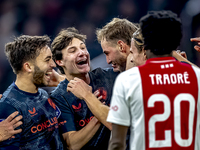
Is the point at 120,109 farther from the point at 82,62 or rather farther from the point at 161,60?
the point at 82,62

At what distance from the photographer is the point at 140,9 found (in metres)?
6.02

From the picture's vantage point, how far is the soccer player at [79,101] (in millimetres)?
2320

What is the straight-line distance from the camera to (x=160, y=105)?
132 centimetres

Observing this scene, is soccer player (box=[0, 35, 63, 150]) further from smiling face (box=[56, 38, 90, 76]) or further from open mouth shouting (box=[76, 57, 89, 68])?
open mouth shouting (box=[76, 57, 89, 68])

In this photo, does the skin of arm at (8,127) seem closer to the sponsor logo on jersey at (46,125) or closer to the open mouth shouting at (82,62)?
the sponsor logo on jersey at (46,125)

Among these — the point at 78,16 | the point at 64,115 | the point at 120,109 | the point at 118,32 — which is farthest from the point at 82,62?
the point at 78,16

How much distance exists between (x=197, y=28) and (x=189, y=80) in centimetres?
533

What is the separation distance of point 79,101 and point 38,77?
1.84ft

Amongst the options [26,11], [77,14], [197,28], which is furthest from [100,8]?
[197,28]

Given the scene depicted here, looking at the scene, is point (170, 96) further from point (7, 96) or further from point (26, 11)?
point (26, 11)

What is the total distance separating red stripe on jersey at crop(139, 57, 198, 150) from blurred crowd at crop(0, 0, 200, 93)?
164 inches

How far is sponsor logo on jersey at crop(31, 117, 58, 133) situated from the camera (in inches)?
84.8

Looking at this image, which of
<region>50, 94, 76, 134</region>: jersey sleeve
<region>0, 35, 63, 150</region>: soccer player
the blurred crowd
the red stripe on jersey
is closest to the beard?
<region>0, 35, 63, 150</region>: soccer player

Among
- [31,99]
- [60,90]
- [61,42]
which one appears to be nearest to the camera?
[31,99]
